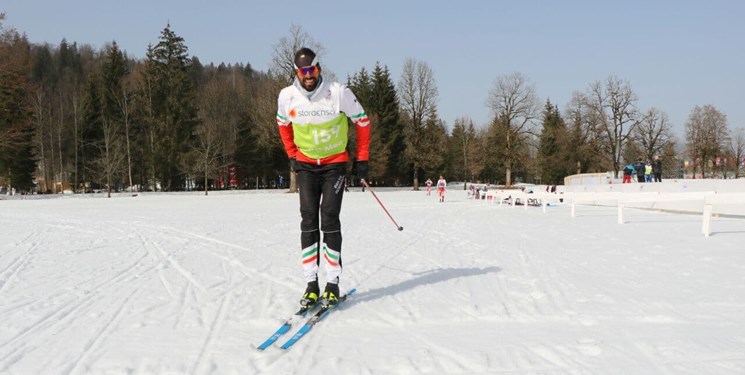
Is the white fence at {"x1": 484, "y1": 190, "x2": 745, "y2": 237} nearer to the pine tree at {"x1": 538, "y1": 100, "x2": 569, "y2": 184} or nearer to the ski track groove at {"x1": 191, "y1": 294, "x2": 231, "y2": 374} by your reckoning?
the ski track groove at {"x1": 191, "y1": 294, "x2": 231, "y2": 374}

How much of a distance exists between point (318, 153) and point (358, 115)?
0.49 metres

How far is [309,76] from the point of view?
3.77 metres

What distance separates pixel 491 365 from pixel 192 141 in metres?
50.8

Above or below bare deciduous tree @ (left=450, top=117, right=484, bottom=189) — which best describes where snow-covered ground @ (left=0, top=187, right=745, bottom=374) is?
below

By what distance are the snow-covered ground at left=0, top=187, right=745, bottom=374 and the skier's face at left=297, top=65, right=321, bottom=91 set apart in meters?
1.85

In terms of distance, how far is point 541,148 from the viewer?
73.6 metres

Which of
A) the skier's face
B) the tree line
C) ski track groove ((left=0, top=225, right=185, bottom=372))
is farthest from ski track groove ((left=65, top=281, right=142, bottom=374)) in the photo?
the tree line

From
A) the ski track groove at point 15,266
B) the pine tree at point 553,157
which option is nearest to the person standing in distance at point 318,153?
the ski track groove at point 15,266

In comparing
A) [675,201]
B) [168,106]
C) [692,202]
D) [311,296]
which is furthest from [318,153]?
[168,106]

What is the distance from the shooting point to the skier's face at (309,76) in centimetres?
376

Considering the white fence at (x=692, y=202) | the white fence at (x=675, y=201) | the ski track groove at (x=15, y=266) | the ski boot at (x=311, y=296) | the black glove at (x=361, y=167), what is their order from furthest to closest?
the white fence at (x=675, y=201), the white fence at (x=692, y=202), the ski track groove at (x=15, y=266), the black glove at (x=361, y=167), the ski boot at (x=311, y=296)

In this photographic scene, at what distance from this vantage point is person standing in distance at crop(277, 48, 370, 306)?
3.86m

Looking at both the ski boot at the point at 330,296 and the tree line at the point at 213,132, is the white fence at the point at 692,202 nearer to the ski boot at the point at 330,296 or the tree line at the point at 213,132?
the ski boot at the point at 330,296

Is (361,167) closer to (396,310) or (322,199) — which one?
(322,199)
